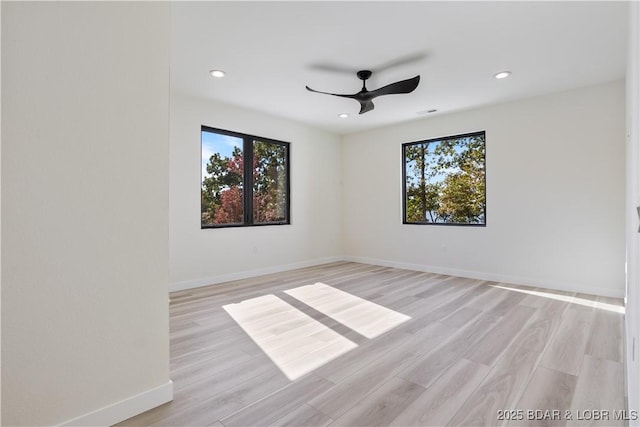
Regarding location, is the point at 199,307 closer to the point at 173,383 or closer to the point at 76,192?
the point at 173,383

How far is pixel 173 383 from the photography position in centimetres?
192

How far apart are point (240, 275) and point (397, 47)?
3.61m

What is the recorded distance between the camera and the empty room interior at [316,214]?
1422mm

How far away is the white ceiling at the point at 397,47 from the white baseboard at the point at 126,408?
8.32 ft

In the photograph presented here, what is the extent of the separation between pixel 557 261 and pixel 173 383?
4.48 metres

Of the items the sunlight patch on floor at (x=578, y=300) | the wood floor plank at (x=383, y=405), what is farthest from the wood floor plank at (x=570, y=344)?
the wood floor plank at (x=383, y=405)

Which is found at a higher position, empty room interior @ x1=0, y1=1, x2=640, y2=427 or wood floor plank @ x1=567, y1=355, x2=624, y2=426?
empty room interior @ x1=0, y1=1, x2=640, y2=427

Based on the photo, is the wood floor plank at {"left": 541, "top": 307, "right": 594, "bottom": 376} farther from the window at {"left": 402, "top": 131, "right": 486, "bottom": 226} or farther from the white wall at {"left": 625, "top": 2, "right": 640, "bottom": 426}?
the window at {"left": 402, "top": 131, "right": 486, "bottom": 226}

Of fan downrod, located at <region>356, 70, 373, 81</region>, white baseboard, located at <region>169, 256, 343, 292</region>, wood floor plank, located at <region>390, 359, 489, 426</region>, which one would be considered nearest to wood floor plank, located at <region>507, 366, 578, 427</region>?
wood floor plank, located at <region>390, 359, 489, 426</region>

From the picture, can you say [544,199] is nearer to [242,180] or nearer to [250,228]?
[250,228]

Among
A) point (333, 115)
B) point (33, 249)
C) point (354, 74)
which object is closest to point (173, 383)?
point (33, 249)

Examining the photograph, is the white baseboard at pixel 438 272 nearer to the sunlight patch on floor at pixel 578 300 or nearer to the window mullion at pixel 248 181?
the sunlight patch on floor at pixel 578 300

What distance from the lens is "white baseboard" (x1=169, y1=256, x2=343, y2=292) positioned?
418 centimetres

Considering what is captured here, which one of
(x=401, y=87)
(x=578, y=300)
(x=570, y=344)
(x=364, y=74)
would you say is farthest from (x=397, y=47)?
(x=578, y=300)
